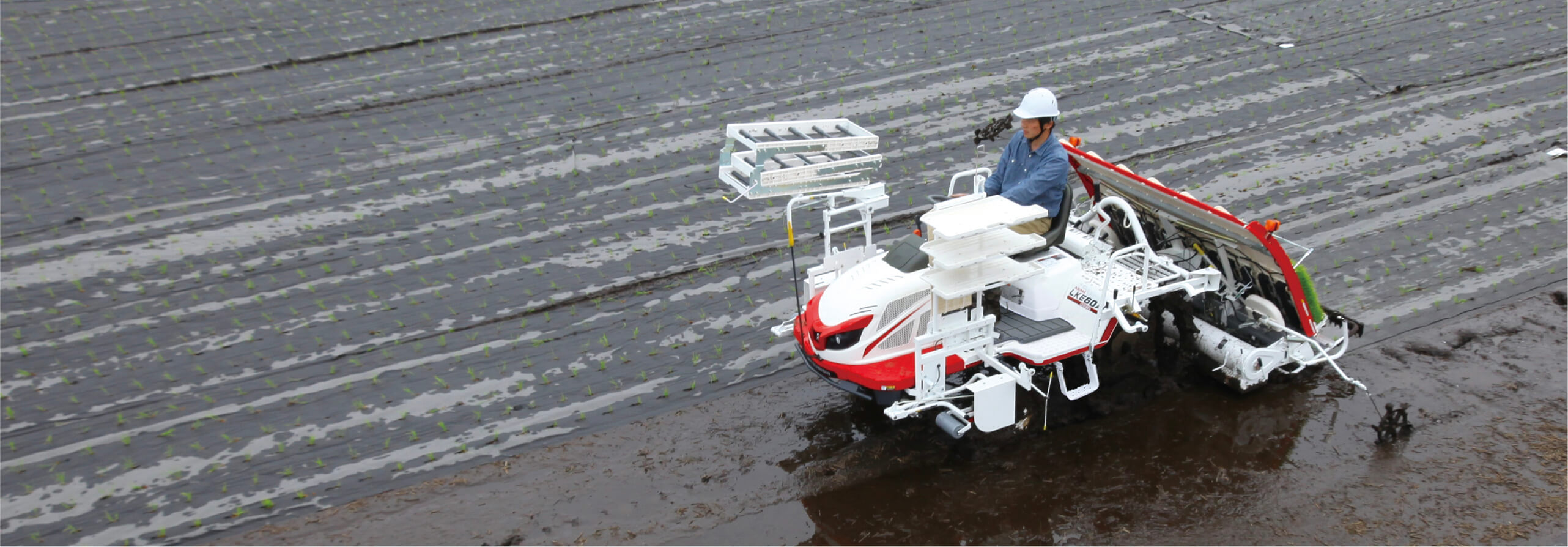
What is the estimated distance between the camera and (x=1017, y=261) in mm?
6672

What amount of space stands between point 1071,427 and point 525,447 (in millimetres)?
3400

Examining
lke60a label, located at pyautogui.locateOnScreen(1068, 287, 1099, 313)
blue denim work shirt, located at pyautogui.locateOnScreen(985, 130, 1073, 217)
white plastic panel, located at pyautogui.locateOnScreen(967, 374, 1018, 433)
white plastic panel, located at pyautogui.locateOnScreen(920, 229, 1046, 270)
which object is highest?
blue denim work shirt, located at pyautogui.locateOnScreen(985, 130, 1073, 217)

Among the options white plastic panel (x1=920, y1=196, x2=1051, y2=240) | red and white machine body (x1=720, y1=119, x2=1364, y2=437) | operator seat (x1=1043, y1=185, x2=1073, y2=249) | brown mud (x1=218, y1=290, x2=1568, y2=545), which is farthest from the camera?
operator seat (x1=1043, y1=185, x2=1073, y2=249)

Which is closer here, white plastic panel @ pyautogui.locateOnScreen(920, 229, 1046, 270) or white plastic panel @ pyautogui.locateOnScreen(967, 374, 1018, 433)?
white plastic panel @ pyautogui.locateOnScreen(920, 229, 1046, 270)

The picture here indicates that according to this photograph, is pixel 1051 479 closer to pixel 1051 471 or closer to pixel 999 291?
pixel 1051 471

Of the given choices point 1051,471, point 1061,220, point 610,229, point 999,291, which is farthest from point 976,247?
point 610,229

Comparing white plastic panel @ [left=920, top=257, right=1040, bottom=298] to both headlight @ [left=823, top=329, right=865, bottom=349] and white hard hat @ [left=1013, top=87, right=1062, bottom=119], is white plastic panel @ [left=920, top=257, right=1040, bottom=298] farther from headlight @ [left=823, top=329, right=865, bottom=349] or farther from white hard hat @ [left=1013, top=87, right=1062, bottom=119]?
white hard hat @ [left=1013, top=87, right=1062, bottom=119]

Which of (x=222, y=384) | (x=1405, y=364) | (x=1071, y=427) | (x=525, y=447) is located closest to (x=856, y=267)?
(x=1071, y=427)

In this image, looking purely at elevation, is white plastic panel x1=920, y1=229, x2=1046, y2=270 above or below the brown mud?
above

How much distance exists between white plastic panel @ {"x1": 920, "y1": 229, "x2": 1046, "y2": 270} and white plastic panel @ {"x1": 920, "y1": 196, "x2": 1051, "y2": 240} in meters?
0.07

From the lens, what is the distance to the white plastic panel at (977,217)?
233 inches

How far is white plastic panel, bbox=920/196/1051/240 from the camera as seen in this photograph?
5.91 metres

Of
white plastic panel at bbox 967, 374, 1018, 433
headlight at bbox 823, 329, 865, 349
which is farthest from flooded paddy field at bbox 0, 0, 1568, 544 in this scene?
headlight at bbox 823, 329, 865, 349

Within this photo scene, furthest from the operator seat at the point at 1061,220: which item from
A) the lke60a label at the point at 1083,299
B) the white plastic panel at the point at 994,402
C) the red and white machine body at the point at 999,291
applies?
the white plastic panel at the point at 994,402
